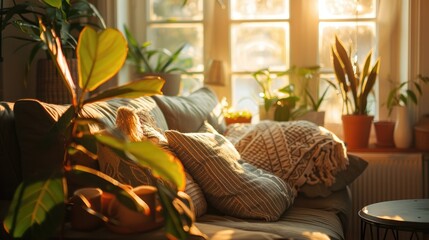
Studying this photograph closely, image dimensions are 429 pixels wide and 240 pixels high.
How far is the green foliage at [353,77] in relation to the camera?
11.5 ft

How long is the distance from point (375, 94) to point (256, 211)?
1.78 metres

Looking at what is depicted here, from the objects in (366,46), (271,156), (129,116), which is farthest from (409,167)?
(129,116)

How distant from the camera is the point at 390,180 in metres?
3.66

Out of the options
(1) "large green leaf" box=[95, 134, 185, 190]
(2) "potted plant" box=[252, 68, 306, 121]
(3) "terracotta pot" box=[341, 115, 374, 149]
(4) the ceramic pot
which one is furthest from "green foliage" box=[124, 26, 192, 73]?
(1) "large green leaf" box=[95, 134, 185, 190]

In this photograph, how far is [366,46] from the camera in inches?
153

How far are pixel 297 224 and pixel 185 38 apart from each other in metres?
1.85

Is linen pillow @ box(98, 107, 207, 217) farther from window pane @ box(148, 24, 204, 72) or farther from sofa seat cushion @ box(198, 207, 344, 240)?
window pane @ box(148, 24, 204, 72)

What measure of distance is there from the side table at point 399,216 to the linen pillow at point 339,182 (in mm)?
254

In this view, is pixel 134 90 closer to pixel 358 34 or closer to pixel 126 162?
pixel 126 162

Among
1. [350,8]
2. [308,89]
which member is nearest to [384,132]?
[308,89]

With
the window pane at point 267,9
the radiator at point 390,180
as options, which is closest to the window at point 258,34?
the window pane at point 267,9

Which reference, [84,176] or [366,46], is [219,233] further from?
[366,46]

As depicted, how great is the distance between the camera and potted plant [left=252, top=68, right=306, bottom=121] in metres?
3.59

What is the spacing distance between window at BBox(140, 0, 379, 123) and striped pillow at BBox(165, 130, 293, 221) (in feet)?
5.22
